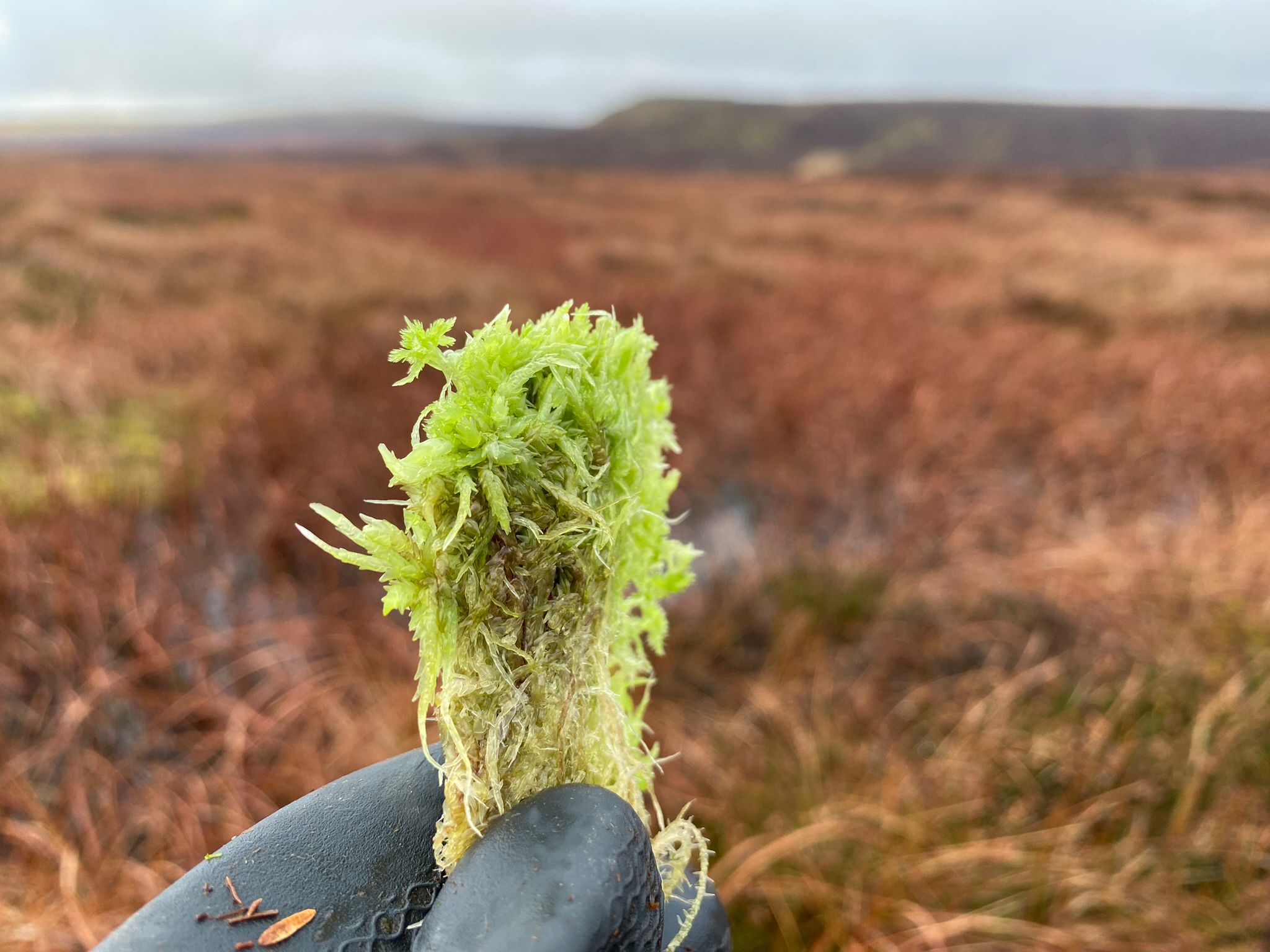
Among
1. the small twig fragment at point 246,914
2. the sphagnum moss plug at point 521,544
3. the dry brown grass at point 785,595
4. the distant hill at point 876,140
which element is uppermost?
the distant hill at point 876,140

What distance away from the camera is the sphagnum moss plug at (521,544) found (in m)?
0.70

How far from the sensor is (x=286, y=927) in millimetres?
805

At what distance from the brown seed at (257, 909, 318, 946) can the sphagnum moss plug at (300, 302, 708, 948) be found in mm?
165

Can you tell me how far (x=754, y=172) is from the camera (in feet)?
101

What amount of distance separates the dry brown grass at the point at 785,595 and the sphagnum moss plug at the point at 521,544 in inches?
57.2

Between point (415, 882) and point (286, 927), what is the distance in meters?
0.14

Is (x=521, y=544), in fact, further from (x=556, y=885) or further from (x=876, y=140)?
(x=876, y=140)

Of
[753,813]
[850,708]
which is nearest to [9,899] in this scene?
[753,813]

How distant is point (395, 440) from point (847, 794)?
3682 mm

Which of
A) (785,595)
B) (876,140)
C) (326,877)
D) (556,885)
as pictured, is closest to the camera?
(556,885)

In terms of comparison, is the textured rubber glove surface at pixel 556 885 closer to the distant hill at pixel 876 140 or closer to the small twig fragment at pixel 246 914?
the small twig fragment at pixel 246 914

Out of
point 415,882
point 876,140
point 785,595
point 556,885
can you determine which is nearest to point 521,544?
point 556,885

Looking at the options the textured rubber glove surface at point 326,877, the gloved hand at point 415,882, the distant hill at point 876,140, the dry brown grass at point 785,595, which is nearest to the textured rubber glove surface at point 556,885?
the gloved hand at point 415,882

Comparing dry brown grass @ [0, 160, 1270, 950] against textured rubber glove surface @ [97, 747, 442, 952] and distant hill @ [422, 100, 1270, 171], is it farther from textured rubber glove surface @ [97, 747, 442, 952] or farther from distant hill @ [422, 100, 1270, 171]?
distant hill @ [422, 100, 1270, 171]
